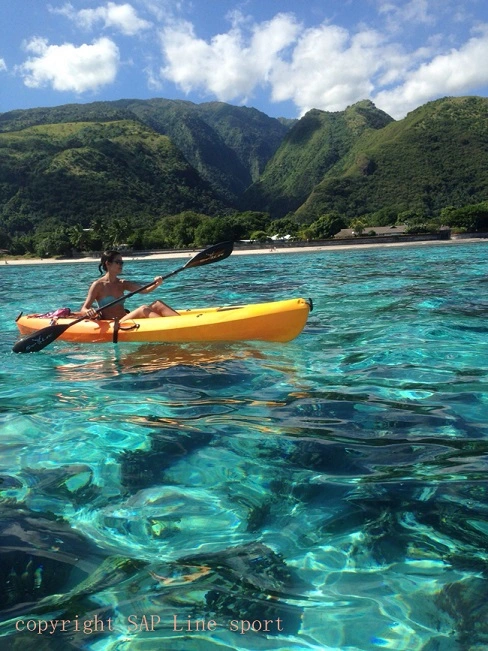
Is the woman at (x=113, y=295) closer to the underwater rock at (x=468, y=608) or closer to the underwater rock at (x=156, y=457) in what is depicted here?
the underwater rock at (x=156, y=457)

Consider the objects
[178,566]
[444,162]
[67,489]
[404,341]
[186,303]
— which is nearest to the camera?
[178,566]

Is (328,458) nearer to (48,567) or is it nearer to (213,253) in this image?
(48,567)

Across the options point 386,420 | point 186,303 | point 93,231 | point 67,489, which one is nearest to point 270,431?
point 386,420

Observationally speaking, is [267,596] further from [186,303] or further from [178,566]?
[186,303]

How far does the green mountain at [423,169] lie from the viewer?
120750 mm

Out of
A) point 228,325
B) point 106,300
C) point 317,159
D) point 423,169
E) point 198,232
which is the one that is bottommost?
point 228,325

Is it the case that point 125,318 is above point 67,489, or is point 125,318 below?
above

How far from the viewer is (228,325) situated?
6773 mm

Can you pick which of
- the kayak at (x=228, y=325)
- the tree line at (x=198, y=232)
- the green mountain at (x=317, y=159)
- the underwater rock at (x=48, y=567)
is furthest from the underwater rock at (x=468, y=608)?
the green mountain at (x=317, y=159)

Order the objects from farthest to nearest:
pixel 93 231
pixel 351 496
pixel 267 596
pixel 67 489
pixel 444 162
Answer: pixel 444 162, pixel 93 231, pixel 67 489, pixel 351 496, pixel 267 596

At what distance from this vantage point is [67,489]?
10.6 ft

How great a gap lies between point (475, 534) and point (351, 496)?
0.64 meters

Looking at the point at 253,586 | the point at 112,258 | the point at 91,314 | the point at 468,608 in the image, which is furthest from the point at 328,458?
the point at 112,258

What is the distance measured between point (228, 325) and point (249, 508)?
396 cm
